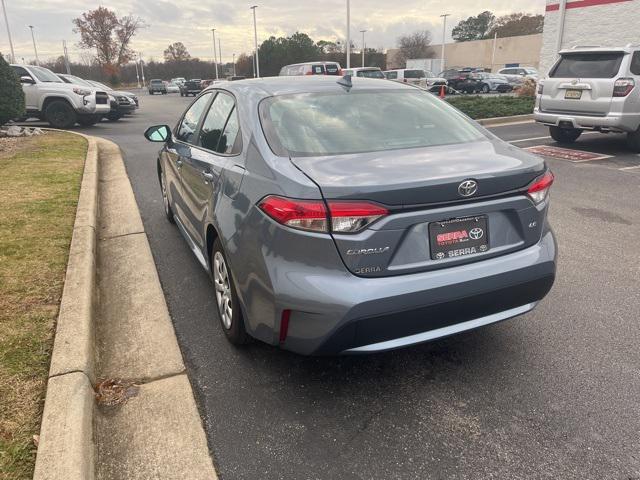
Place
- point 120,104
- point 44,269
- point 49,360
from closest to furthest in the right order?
point 49,360, point 44,269, point 120,104

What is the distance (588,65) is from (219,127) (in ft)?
28.7

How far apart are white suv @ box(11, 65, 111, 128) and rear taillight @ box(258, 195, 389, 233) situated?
16.0m

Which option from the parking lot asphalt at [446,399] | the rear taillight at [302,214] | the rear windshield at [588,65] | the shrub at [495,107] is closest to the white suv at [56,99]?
the shrub at [495,107]

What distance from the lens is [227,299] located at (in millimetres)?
3223

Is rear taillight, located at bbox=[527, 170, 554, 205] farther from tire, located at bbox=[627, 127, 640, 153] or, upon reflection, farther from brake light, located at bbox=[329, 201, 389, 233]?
tire, located at bbox=[627, 127, 640, 153]

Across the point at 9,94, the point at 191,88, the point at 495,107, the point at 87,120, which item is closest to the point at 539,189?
the point at 9,94

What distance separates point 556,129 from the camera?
11266mm

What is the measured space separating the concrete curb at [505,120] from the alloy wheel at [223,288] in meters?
13.3

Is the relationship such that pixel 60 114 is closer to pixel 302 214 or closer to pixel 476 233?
pixel 302 214

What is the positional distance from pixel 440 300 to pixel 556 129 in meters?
10.3

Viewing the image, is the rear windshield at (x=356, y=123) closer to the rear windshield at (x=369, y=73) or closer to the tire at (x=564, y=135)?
the tire at (x=564, y=135)

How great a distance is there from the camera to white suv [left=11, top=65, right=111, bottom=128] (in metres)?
15.5

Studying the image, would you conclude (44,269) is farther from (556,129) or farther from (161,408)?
(556,129)

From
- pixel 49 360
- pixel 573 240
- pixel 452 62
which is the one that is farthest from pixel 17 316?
pixel 452 62
